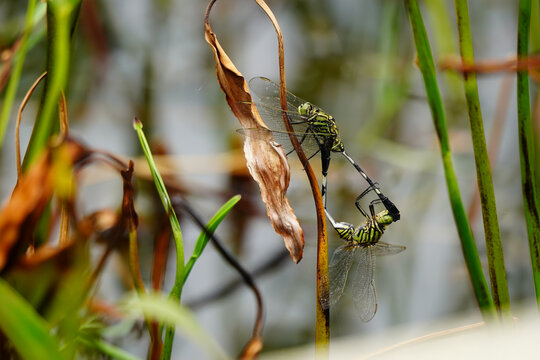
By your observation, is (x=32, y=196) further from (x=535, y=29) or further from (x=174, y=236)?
(x=535, y=29)

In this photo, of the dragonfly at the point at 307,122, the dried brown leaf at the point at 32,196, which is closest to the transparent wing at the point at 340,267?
the dragonfly at the point at 307,122

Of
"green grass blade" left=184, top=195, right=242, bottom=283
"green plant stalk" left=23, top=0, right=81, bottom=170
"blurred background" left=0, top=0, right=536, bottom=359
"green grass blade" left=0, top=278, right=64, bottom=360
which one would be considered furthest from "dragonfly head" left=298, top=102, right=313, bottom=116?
"blurred background" left=0, top=0, right=536, bottom=359

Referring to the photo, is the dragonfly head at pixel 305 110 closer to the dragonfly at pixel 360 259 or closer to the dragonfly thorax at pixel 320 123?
the dragonfly thorax at pixel 320 123

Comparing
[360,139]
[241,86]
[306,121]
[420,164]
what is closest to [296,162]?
[360,139]

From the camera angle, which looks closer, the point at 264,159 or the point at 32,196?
the point at 32,196

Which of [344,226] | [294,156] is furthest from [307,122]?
Answer: [294,156]

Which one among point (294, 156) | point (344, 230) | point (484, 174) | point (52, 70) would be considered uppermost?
point (52, 70)

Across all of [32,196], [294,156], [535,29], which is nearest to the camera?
[32,196]
